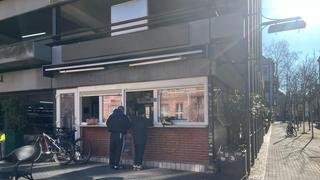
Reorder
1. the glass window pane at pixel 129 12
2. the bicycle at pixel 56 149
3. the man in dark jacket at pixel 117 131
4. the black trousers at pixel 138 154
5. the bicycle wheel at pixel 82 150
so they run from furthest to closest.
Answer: the glass window pane at pixel 129 12, the bicycle wheel at pixel 82 150, the bicycle at pixel 56 149, the man in dark jacket at pixel 117 131, the black trousers at pixel 138 154

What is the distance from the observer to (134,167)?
40.9 feet

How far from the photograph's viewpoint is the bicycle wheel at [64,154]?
13766 millimetres

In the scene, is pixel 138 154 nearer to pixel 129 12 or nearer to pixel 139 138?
pixel 139 138

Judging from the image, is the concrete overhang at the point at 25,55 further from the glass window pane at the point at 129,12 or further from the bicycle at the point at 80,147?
the bicycle at the point at 80,147

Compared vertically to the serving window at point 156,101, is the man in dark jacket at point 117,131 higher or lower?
lower

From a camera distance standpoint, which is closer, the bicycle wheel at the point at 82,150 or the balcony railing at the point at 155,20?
the balcony railing at the point at 155,20

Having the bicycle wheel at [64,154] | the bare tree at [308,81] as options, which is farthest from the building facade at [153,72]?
the bare tree at [308,81]

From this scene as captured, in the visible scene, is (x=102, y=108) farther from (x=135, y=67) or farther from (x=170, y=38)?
(x=170, y=38)

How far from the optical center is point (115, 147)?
1281cm

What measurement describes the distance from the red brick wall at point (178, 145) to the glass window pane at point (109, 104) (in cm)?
163

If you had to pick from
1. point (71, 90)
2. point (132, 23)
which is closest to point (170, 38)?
point (132, 23)

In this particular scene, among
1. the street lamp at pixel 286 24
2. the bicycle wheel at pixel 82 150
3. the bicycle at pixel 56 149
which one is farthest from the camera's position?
the bicycle wheel at pixel 82 150

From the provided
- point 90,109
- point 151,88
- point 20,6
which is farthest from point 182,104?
point 20,6

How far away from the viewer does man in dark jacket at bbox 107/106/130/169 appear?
41.4 feet
